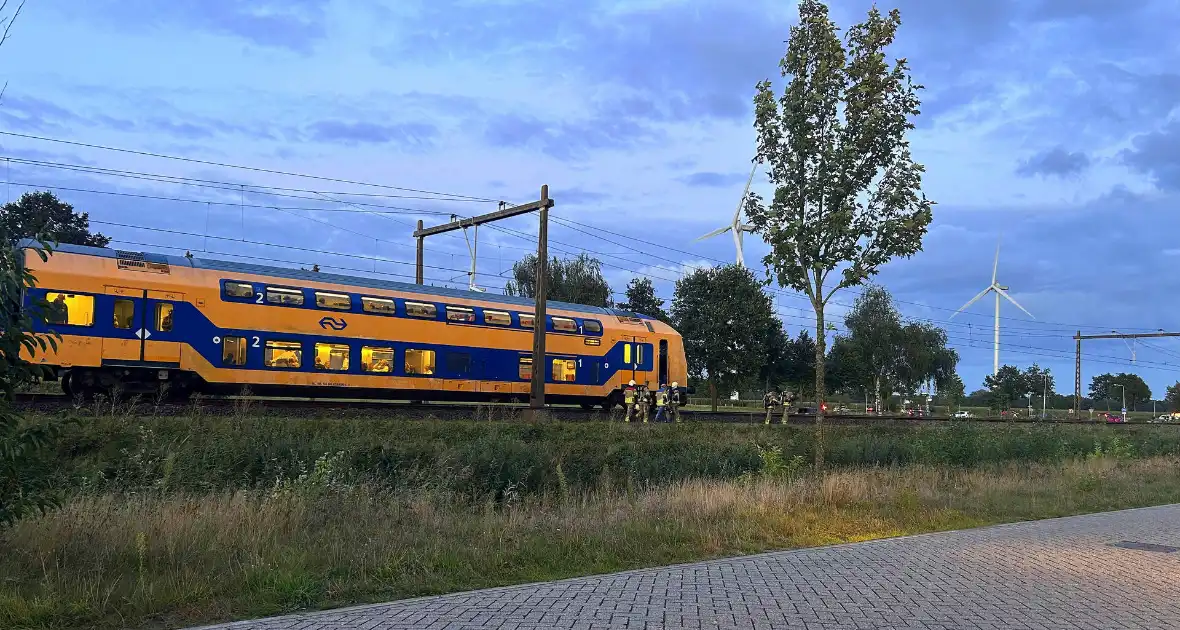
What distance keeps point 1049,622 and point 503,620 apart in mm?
4129

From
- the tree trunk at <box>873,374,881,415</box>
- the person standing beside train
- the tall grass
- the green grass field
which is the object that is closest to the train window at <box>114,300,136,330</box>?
the tall grass

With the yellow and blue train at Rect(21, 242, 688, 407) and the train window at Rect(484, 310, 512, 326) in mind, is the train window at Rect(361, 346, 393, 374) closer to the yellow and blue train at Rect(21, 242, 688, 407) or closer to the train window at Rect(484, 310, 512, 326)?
the yellow and blue train at Rect(21, 242, 688, 407)

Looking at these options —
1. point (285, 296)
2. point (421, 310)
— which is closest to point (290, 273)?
point (285, 296)

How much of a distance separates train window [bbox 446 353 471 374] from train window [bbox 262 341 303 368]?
5.13m

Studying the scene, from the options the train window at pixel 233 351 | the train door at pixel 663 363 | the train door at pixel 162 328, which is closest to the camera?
the train door at pixel 162 328

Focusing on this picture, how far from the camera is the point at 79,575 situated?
264 inches

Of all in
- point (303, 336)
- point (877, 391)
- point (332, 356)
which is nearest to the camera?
point (303, 336)

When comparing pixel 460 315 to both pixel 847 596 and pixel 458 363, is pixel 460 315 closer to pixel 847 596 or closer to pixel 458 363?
pixel 458 363

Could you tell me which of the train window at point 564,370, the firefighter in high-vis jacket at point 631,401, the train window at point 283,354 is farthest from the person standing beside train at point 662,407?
the train window at point 283,354

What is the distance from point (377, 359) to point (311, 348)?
2.21 meters

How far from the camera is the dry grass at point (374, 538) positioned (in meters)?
6.43

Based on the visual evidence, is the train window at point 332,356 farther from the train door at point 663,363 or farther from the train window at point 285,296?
the train door at point 663,363

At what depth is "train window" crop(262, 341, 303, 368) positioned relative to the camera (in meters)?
24.0

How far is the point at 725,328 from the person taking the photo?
163 feet
